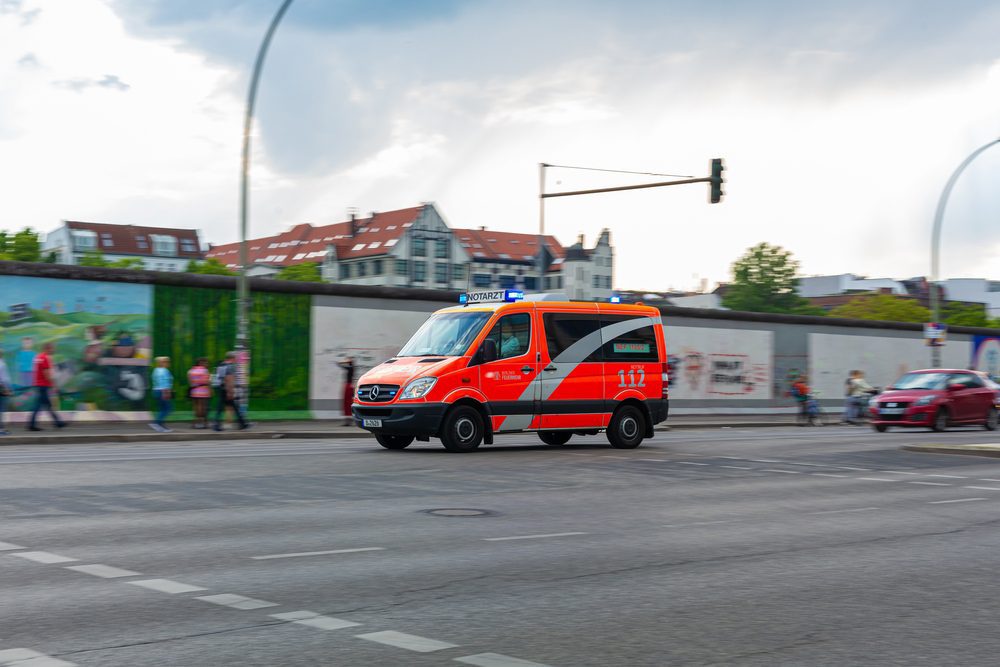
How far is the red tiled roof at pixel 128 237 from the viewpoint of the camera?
148625 millimetres

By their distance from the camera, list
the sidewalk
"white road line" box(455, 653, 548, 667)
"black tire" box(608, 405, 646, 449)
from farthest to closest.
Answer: the sidewalk, "black tire" box(608, 405, 646, 449), "white road line" box(455, 653, 548, 667)

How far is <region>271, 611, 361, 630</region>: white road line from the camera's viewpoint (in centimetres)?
574

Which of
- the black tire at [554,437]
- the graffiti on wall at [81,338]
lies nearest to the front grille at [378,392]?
the black tire at [554,437]

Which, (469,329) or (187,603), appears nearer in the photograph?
(187,603)

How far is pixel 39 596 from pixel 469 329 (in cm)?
1225

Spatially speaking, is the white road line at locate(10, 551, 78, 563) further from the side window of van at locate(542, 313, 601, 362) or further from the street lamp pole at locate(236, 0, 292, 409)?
the street lamp pole at locate(236, 0, 292, 409)

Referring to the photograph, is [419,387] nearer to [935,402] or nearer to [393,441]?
[393,441]

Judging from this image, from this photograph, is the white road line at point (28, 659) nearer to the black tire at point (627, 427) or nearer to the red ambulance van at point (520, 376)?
the red ambulance van at point (520, 376)

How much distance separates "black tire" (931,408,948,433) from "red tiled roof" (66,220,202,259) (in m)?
133

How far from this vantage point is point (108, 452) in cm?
1814

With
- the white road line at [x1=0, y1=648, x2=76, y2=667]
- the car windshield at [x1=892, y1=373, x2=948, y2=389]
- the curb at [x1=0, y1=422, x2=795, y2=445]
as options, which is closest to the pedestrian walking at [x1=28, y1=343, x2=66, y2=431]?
the curb at [x1=0, y1=422, x2=795, y2=445]

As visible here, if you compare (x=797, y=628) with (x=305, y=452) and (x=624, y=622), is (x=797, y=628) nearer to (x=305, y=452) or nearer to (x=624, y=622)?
(x=624, y=622)

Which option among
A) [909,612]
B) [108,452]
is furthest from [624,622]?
[108,452]

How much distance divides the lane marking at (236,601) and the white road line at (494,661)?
152cm
